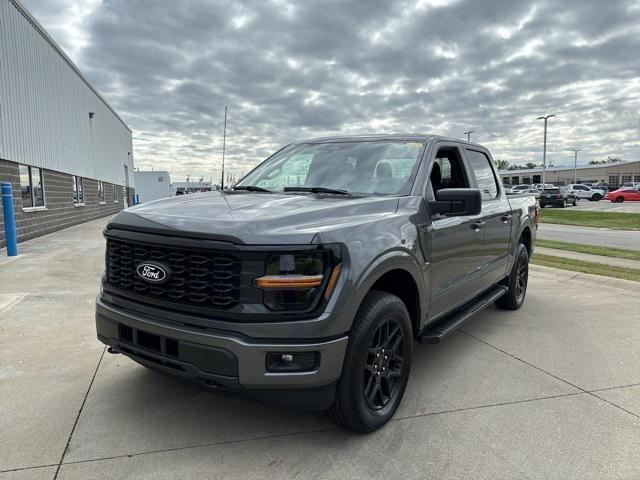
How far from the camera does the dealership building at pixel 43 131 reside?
12.8 m

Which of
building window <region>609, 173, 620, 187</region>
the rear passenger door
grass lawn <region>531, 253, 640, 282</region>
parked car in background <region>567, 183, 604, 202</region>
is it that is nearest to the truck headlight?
the rear passenger door

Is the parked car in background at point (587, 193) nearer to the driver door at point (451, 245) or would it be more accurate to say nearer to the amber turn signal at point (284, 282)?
the driver door at point (451, 245)

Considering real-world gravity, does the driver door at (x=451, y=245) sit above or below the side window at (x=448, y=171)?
below

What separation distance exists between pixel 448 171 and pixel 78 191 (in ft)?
69.7

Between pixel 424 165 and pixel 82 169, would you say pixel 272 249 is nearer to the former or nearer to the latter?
pixel 424 165

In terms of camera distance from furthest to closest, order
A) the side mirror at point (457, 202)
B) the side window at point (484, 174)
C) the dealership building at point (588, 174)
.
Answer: the dealership building at point (588, 174)
the side window at point (484, 174)
the side mirror at point (457, 202)

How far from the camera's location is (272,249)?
2.44 metres

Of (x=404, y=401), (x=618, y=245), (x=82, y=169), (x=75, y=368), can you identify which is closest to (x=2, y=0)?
(x=82, y=169)

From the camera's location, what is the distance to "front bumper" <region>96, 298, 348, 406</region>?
2418 millimetres

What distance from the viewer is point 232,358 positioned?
7.92 feet

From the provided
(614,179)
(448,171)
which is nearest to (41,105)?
(448,171)

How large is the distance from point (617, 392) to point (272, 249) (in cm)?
295

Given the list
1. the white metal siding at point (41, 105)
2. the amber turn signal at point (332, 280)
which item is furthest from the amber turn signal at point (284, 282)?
the white metal siding at point (41, 105)

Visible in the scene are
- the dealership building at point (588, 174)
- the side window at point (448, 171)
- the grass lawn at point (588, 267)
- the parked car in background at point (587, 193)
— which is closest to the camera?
the side window at point (448, 171)
